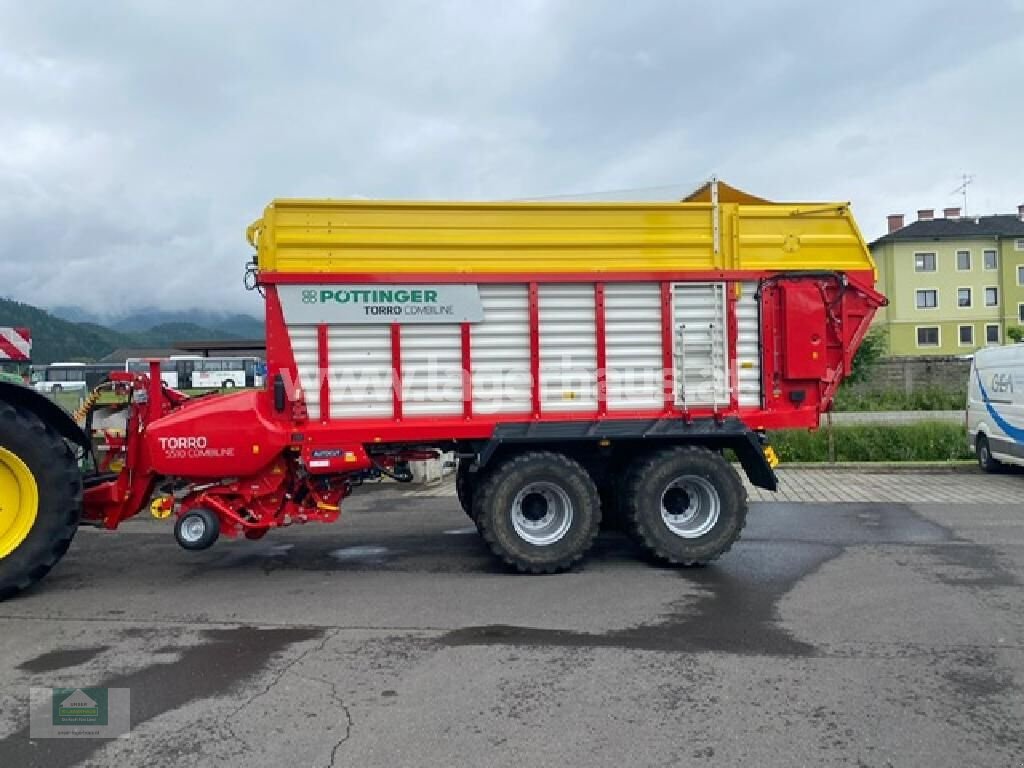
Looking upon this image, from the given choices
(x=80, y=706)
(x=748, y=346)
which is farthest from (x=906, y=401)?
(x=80, y=706)

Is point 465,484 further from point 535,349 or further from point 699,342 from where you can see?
point 699,342

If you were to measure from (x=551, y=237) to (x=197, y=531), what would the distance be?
3.76 metres

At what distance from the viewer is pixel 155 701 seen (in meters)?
4.36

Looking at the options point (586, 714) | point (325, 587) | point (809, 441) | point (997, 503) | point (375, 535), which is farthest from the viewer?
point (809, 441)

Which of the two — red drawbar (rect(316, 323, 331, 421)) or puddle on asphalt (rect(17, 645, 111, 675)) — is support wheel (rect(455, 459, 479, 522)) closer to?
red drawbar (rect(316, 323, 331, 421))

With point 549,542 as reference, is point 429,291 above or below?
above

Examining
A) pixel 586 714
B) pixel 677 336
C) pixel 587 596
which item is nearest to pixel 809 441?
pixel 677 336

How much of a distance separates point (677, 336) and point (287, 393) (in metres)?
3.29

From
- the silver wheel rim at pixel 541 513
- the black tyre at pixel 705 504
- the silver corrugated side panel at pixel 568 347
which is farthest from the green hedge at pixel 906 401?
the silver wheel rim at pixel 541 513

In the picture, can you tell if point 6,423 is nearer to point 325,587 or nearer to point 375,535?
point 325,587

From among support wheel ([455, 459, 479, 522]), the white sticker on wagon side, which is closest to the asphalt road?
support wheel ([455, 459, 479, 522])

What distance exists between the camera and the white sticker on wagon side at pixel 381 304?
21.9 feet

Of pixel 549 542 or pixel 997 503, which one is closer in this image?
pixel 549 542

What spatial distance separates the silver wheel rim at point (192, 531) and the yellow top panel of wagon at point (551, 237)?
2113 mm
